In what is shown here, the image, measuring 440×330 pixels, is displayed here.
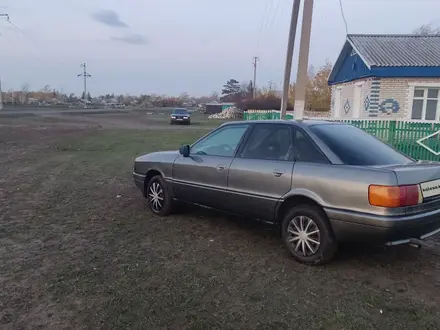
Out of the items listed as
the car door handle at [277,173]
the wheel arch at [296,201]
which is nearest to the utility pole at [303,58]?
the car door handle at [277,173]

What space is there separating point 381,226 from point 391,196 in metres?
0.29

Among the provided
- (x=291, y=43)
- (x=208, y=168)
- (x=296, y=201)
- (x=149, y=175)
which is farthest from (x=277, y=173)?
(x=291, y=43)

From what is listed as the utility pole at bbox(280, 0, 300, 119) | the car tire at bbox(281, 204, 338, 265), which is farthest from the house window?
the car tire at bbox(281, 204, 338, 265)

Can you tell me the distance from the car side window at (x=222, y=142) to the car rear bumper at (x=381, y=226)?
5.49 ft

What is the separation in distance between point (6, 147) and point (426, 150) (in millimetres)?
15745

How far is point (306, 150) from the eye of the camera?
4.08 metres

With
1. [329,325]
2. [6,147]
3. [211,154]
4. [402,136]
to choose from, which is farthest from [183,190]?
[6,147]

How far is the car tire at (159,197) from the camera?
5.65 m

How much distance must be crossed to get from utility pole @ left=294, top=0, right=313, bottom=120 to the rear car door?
18.4ft

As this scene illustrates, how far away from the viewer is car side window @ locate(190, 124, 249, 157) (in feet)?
16.1

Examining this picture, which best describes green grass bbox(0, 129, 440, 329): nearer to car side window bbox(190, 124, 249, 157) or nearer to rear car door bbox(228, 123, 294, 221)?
rear car door bbox(228, 123, 294, 221)

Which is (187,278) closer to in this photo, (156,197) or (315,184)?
(315,184)

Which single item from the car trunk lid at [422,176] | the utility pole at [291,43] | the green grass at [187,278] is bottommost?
the green grass at [187,278]

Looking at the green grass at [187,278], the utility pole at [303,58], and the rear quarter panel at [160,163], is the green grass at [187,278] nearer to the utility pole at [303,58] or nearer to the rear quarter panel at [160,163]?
the rear quarter panel at [160,163]
